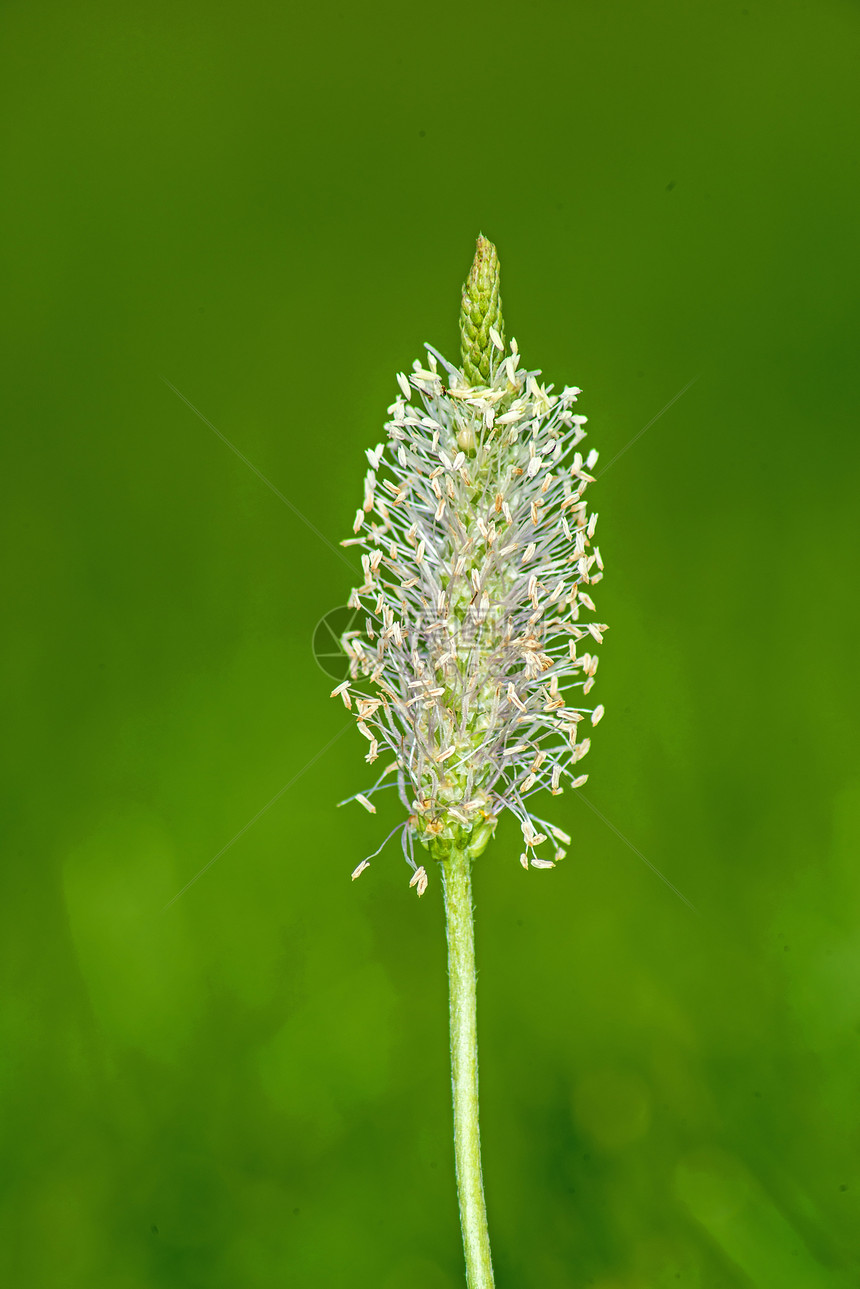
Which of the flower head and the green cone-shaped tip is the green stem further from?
the green cone-shaped tip

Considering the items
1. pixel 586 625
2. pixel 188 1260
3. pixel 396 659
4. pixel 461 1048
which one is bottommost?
pixel 188 1260

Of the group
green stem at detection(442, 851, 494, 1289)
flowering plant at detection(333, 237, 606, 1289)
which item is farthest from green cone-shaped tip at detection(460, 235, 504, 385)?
green stem at detection(442, 851, 494, 1289)

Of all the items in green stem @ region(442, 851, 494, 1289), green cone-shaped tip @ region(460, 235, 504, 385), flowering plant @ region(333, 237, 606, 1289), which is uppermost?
green cone-shaped tip @ region(460, 235, 504, 385)

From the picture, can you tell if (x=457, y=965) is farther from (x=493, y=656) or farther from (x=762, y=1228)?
(x=762, y=1228)

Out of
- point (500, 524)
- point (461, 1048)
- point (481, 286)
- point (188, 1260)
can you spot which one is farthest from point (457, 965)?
point (188, 1260)

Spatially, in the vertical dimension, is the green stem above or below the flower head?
below
